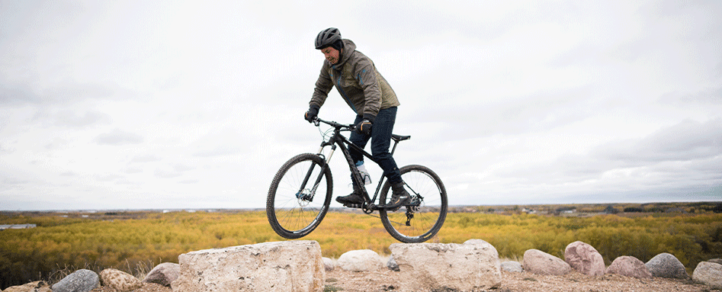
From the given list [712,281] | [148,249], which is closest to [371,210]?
[712,281]

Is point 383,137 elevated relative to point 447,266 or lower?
elevated

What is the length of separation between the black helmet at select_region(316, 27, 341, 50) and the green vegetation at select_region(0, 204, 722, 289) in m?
4.89

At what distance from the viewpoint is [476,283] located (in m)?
5.30

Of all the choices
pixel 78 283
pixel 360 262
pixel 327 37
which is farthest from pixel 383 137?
pixel 78 283

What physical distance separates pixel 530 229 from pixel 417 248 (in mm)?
10827

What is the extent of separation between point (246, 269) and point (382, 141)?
7.96 ft

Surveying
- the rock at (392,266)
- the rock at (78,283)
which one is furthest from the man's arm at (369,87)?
the rock at (78,283)

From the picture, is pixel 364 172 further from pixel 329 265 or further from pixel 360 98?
pixel 329 265

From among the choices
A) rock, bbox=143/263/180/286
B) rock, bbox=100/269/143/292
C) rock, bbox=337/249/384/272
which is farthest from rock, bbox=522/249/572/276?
rock, bbox=100/269/143/292

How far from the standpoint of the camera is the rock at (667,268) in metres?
7.24

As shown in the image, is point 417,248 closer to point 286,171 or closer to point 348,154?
point 348,154

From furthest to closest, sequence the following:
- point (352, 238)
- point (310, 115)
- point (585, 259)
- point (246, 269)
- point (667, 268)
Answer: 1. point (352, 238)
2. point (585, 259)
3. point (667, 268)
4. point (310, 115)
5. point (246, 269)

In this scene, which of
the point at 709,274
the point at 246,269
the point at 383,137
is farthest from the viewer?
the point at 709,274

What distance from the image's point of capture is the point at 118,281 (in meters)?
5.78
